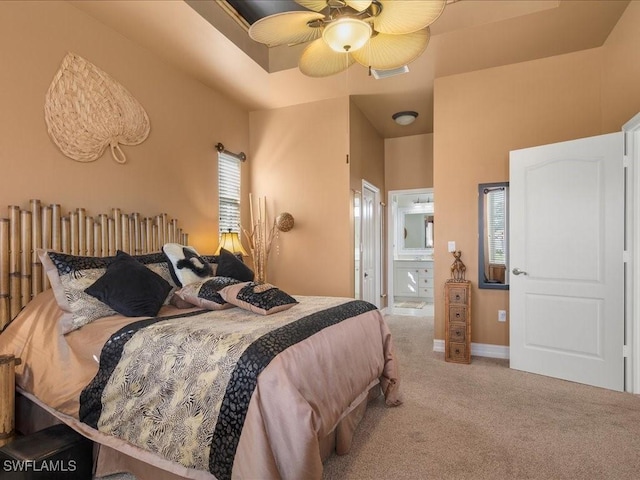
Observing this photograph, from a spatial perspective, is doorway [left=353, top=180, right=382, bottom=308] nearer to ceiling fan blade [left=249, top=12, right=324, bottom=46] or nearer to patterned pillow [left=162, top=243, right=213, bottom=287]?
patterned pillow [left=162, top=243, right=213, bottom=287]

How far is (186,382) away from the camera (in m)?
1.63

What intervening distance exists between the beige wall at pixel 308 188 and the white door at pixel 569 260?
6.11 feet

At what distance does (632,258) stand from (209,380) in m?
3.24

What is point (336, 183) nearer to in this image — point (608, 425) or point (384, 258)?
point (384, 258)

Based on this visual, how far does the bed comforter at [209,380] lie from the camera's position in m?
1.46

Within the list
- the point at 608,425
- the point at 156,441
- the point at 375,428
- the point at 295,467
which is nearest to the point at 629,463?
the point at 608,425

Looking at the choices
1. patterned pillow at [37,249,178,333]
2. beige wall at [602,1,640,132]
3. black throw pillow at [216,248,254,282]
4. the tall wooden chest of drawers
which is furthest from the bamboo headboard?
beige wall at [602,1,640,132]

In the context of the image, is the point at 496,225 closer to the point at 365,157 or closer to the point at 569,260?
the point at 569,260

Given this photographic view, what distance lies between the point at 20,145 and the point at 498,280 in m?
4.21

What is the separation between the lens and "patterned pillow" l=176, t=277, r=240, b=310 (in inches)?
94.3

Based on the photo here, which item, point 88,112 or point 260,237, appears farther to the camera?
point 260,237

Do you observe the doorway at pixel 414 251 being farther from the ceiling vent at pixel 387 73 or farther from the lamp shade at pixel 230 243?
the lamp shade at pixel 230 243

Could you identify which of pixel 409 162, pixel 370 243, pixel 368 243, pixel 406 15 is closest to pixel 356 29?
pixel 406 15

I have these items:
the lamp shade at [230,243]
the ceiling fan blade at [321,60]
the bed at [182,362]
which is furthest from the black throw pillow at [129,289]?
the ceiling fan blade at [321,60]
